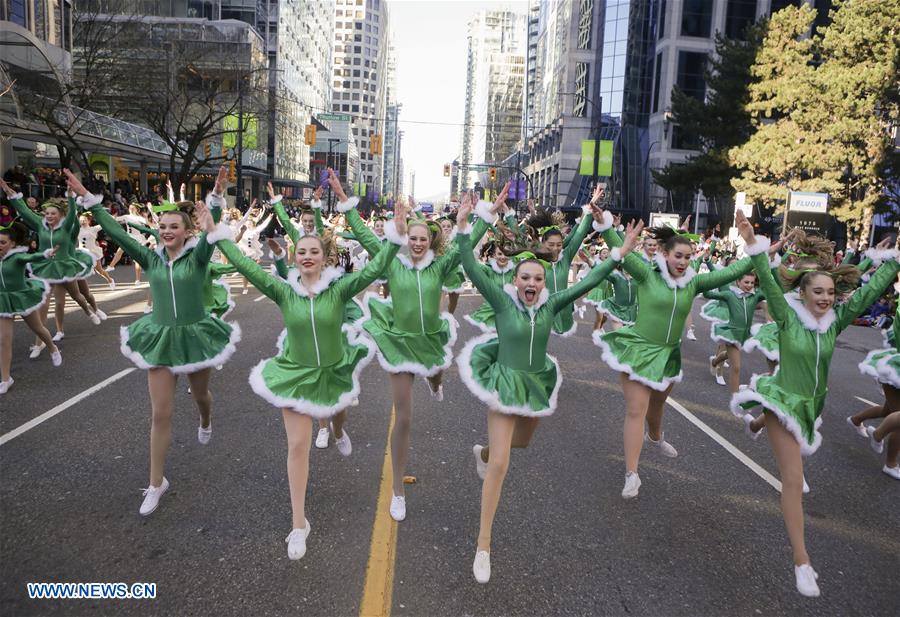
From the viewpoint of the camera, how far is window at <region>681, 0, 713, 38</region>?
5422cm

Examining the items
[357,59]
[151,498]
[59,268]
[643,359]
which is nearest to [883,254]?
[643,359]

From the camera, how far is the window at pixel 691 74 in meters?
54.6

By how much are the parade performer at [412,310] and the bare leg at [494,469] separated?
1.05m

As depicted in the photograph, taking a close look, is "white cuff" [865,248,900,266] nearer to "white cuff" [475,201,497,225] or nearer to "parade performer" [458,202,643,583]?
"parade performer" [458,202,643,583]

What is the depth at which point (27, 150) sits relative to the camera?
3133 cm

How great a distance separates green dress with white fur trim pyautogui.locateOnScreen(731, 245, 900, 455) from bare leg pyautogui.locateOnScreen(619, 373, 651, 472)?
89 cm

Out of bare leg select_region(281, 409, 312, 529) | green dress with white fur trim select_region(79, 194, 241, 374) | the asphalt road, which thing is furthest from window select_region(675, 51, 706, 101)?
bare leg select_region(281, 409, 312, 529)

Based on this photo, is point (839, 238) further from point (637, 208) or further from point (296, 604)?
point (296, 604)

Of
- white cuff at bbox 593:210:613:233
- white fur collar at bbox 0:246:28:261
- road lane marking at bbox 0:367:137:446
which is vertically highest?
white cuff at bbox 593:210:613:233

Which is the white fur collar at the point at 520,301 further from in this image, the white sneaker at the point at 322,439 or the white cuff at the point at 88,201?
the white cuff at the point at 88,201

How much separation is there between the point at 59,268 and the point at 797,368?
962 cm

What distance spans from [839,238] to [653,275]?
1383 inches

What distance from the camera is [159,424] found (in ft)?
15.8

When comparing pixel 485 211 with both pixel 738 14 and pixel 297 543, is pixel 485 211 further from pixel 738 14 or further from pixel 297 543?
pixel 738 14
